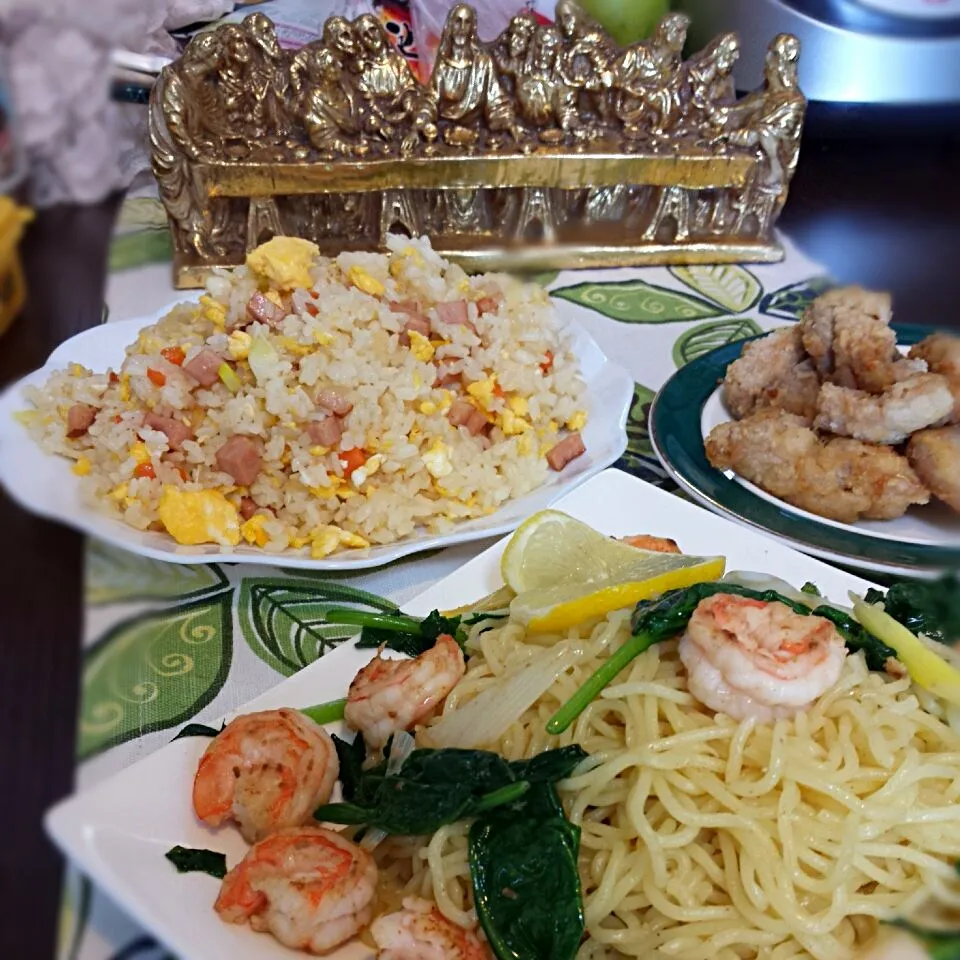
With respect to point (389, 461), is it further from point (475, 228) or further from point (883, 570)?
point (475, 228)

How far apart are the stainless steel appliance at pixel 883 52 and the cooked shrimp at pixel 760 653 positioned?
1.04 ft

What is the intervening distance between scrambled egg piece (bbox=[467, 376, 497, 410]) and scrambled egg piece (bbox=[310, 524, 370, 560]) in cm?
27

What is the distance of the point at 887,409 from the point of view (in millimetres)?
936

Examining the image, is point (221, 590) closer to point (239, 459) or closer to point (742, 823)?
point (239, 459)

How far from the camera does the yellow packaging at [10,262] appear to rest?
0.39 feet

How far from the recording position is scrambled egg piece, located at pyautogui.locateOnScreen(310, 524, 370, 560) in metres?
0.95

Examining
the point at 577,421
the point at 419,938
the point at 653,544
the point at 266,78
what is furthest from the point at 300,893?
the point at 266,78

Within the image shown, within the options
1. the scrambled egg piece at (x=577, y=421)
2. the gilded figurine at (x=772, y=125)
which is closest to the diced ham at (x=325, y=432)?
the scrambled egg piece at (x=577, y=421)

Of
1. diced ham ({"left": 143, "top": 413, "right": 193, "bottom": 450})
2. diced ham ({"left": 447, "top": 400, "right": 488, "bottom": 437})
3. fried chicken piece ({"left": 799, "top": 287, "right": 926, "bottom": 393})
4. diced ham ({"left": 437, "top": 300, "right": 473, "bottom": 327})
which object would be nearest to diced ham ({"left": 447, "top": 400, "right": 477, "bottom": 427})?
diced ham ({"left": 447, "top": 400, "right": 488, "bottom": 437})

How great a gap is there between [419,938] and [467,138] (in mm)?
1214

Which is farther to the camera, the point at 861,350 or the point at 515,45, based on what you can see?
the point at 515,45

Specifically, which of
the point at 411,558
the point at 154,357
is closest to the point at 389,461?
the point at 411,558

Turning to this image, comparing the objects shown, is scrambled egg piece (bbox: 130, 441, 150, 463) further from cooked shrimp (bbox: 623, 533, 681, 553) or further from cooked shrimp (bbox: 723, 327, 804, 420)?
cooked shrimp (bbox: 723, 327, 804, 420)

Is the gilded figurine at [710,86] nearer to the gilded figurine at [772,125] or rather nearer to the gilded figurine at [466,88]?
the gilded figurine at [772,125]
